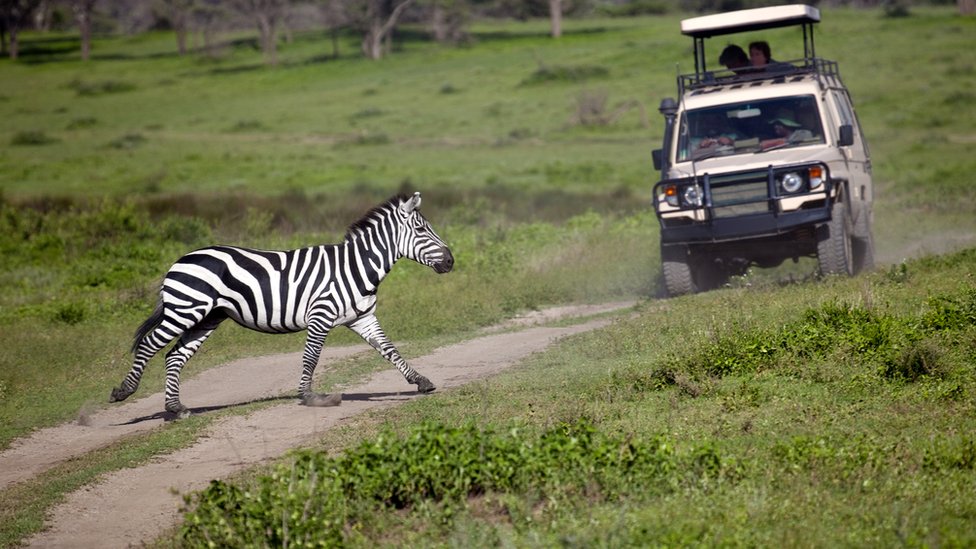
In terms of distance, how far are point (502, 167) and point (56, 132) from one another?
70.4ft

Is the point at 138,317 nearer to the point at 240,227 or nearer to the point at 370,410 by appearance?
the point at 370,410

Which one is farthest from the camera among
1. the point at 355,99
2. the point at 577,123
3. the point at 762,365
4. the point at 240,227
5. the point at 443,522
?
the point at 355,99

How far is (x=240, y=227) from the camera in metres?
22.9

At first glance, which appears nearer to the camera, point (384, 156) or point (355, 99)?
point (384, 156)

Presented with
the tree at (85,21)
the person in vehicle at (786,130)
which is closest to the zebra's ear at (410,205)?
the person in vehicle at (786,130)

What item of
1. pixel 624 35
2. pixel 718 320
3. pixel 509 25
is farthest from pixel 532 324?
pixel 509 25

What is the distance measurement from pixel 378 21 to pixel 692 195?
58258mm

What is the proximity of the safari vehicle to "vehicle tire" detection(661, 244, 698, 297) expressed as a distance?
0.04 feet

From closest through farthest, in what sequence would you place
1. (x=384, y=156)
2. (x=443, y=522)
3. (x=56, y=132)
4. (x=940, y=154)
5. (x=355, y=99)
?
(x=443, y=522) < (x=940, y=154) < (x=384, y=156) < (x=56, y=132) < (x=355, y=99)

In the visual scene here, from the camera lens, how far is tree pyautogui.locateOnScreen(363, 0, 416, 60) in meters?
69.2

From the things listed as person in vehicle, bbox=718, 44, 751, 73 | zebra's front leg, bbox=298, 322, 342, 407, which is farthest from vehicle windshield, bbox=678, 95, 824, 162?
zebra's front leg, bbox=298, 322, 342, 407

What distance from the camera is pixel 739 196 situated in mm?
13422

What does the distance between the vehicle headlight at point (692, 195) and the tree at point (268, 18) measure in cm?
5799

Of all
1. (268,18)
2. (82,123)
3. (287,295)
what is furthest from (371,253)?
(268,18)
